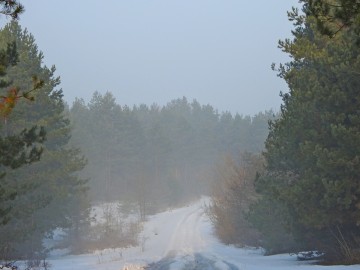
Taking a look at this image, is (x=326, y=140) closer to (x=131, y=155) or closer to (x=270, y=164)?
(x=270, y=164)

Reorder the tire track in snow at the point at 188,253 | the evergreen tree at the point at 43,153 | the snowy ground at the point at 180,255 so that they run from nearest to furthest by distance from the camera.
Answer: the snowy ground at the point at 180,255 < the tire track in snow at the point at 188,253 < the evergreen tree at the point at 43,153

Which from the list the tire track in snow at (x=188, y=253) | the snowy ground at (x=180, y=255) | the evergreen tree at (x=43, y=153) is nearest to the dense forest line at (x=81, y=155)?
the evergreen tree at (x=43, y=153)

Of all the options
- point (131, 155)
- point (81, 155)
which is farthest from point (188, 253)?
point (131, 155)

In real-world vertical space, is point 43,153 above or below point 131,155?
below

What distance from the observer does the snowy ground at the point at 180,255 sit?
1812 centimetres

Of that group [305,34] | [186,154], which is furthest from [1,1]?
[186,154]

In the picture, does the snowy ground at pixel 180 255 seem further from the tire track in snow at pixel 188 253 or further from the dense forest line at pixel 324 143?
the dense forest line at pixel 324 143

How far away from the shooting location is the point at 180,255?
23422 mm

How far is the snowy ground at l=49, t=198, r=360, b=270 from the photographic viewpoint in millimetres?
18125

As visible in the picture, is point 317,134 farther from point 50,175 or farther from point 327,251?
point 50,175

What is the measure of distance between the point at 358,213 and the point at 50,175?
16.2 m

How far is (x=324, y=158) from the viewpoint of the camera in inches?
570

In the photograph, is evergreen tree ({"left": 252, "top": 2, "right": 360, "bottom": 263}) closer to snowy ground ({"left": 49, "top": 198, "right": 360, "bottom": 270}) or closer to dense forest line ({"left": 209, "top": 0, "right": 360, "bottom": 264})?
dense forest line ({"left": 209, "top": 0, "right": 360, "bottom": 264})

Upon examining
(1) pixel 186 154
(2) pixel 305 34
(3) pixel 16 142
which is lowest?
(3) pixel 16 142
